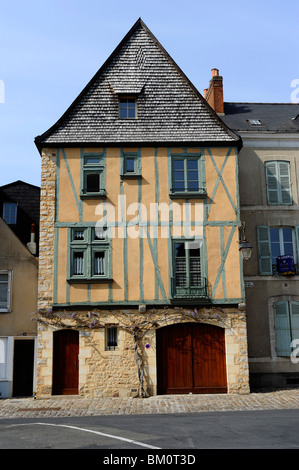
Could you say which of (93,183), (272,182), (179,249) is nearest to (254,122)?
(272,182)

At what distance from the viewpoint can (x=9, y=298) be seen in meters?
16.3

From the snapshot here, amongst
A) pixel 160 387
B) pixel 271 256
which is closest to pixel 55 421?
pixel 160 387

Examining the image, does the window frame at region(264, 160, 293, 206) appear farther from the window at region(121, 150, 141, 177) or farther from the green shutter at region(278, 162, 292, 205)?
the window at region(121, 150, 141, 177)

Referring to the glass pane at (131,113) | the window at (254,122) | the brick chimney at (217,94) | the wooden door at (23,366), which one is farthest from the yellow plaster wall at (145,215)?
the brick chimney at (217,94)

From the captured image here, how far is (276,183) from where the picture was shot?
18.2 meters

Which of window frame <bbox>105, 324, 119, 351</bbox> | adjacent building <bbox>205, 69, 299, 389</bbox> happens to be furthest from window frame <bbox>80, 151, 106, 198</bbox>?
adjacent building <bbox>205, 69, 299, 389</bbox>

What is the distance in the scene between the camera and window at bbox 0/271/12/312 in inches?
641

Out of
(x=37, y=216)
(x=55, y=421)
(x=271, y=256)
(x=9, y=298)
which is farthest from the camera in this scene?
(x=37, y=216)

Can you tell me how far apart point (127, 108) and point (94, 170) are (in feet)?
8.44

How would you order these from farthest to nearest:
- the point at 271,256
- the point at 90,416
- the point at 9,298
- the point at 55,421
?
the point at 271,256 < the point at 9,298 < the point at 90,416 < the point at 55,421

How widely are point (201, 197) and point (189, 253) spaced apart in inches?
72.2

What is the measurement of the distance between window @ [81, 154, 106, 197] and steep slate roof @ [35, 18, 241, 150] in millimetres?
511

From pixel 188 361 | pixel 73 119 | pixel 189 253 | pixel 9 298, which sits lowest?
pixel 188 361

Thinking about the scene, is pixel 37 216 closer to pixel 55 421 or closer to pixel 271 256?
pixel 271 256
